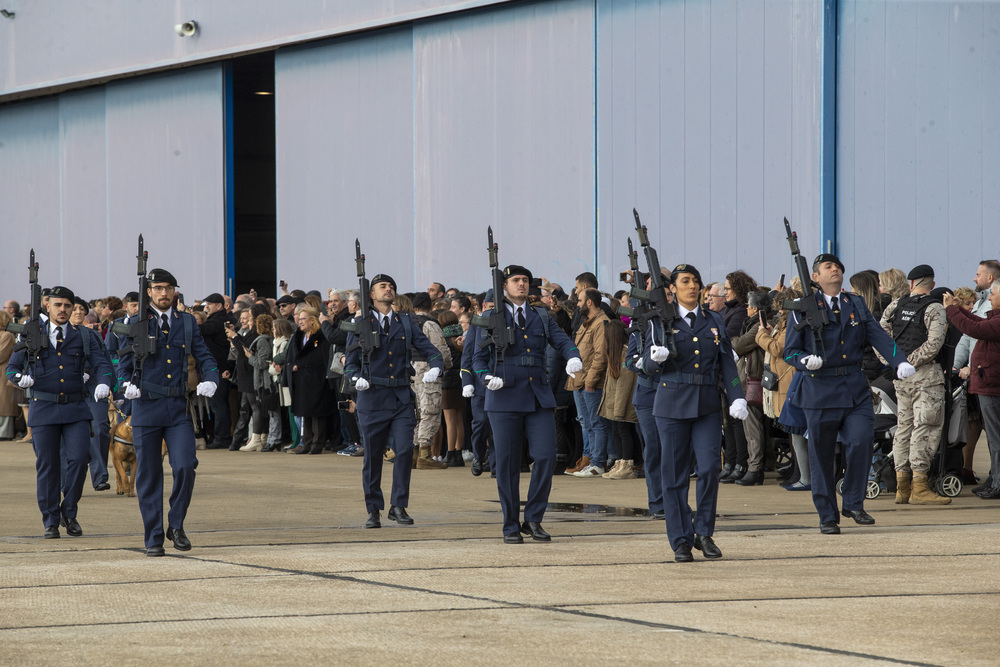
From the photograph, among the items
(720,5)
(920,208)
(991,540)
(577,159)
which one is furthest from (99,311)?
(991,540)

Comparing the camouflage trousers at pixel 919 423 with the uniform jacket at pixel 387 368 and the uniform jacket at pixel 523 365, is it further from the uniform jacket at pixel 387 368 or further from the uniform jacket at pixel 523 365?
the uniform jacket at pixel 387 368

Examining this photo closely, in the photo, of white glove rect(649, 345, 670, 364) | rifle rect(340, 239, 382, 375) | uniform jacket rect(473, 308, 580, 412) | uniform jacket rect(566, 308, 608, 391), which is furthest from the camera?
uniform jacket rect(566, 308, 608, 391)

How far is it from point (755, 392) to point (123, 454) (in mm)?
6027

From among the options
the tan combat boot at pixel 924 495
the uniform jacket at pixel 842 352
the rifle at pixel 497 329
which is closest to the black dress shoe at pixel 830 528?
the uniform jacket at pixel 842 352

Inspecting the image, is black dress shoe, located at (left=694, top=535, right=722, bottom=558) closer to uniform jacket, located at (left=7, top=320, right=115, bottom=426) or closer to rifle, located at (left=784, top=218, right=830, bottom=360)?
rifle, located at (left=784, top=218, right=830, bottom=360)

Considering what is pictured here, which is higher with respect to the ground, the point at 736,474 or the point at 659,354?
the point at 659,354

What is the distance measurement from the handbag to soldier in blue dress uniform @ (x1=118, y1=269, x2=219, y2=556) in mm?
6037

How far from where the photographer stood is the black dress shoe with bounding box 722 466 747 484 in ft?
47.7

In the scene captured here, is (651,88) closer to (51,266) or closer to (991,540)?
(991,540)

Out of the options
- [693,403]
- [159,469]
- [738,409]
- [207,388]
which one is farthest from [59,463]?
[738,409]

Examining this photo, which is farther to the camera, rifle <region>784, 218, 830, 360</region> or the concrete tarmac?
rifle <region>784, 218, 830, 360</region>

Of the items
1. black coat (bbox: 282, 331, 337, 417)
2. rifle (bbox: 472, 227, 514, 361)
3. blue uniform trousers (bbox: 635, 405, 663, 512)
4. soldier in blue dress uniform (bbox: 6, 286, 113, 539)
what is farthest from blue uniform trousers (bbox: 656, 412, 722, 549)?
black coat (bbox: 282, 331, 337, 417)

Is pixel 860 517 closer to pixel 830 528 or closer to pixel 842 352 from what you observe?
pixel 830 528

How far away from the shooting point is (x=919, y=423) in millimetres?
12328
